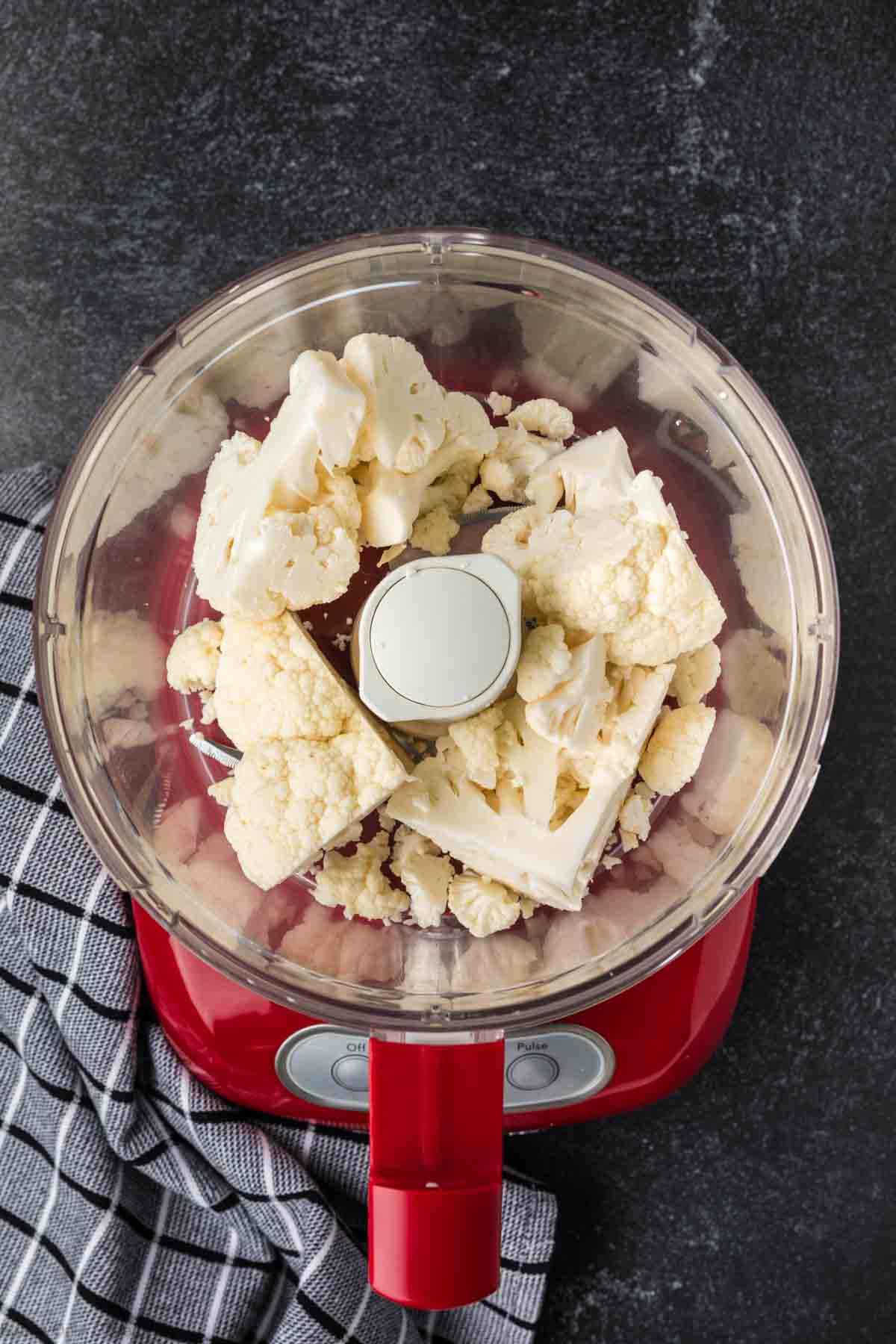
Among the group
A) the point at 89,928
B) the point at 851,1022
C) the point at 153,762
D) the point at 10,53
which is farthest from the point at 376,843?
the point at 10,53

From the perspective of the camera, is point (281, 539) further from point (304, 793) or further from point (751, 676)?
point (751, 676)

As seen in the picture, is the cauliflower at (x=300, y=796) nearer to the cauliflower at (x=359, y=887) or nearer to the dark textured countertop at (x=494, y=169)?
the cauliflower at (x=359, y=887)

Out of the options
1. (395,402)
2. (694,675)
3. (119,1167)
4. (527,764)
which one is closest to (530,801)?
(527,764)

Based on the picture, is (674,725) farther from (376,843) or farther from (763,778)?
(376,843)

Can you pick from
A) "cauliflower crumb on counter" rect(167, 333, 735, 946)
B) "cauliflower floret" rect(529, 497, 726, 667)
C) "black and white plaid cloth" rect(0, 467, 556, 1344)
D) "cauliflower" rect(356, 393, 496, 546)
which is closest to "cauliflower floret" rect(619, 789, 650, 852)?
"cauliflower crumb on counter" rect(167, 333, 735, 946)

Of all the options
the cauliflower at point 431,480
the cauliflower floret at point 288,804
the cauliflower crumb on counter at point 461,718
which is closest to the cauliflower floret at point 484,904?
the cauliflower crumb on counter at point 461,718

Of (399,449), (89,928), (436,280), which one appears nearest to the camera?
(399,449)
